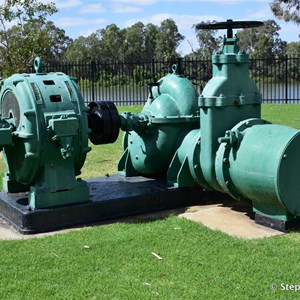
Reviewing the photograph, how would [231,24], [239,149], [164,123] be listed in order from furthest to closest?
[164,123], [231,24], [239,149]

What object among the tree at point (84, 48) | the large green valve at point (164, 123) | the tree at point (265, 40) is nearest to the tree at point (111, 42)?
the tree at point (84, 48)

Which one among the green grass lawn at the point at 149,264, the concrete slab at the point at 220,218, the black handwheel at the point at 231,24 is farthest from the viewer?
the black handwheel at the point at 231,24

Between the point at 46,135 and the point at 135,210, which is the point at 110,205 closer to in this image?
the point at 135,210

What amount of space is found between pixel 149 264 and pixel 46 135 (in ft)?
5.66

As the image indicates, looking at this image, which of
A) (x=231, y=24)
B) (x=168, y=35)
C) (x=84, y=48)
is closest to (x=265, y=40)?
(x=168, y=35)

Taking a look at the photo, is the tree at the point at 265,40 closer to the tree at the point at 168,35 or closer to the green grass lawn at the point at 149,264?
the tree at the point at 168,35

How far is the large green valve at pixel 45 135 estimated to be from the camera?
5.25 meters

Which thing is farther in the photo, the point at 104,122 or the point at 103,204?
the point at 104,122

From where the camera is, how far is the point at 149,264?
4301mm

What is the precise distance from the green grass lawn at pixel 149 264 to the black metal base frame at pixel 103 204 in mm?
298

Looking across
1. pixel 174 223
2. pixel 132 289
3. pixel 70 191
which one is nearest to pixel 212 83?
pixel 174 223

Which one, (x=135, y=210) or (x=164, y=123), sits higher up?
(x=164, y=123)

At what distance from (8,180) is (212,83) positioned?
7.93ft

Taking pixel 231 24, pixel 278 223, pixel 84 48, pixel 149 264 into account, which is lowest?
pixel 149 264
